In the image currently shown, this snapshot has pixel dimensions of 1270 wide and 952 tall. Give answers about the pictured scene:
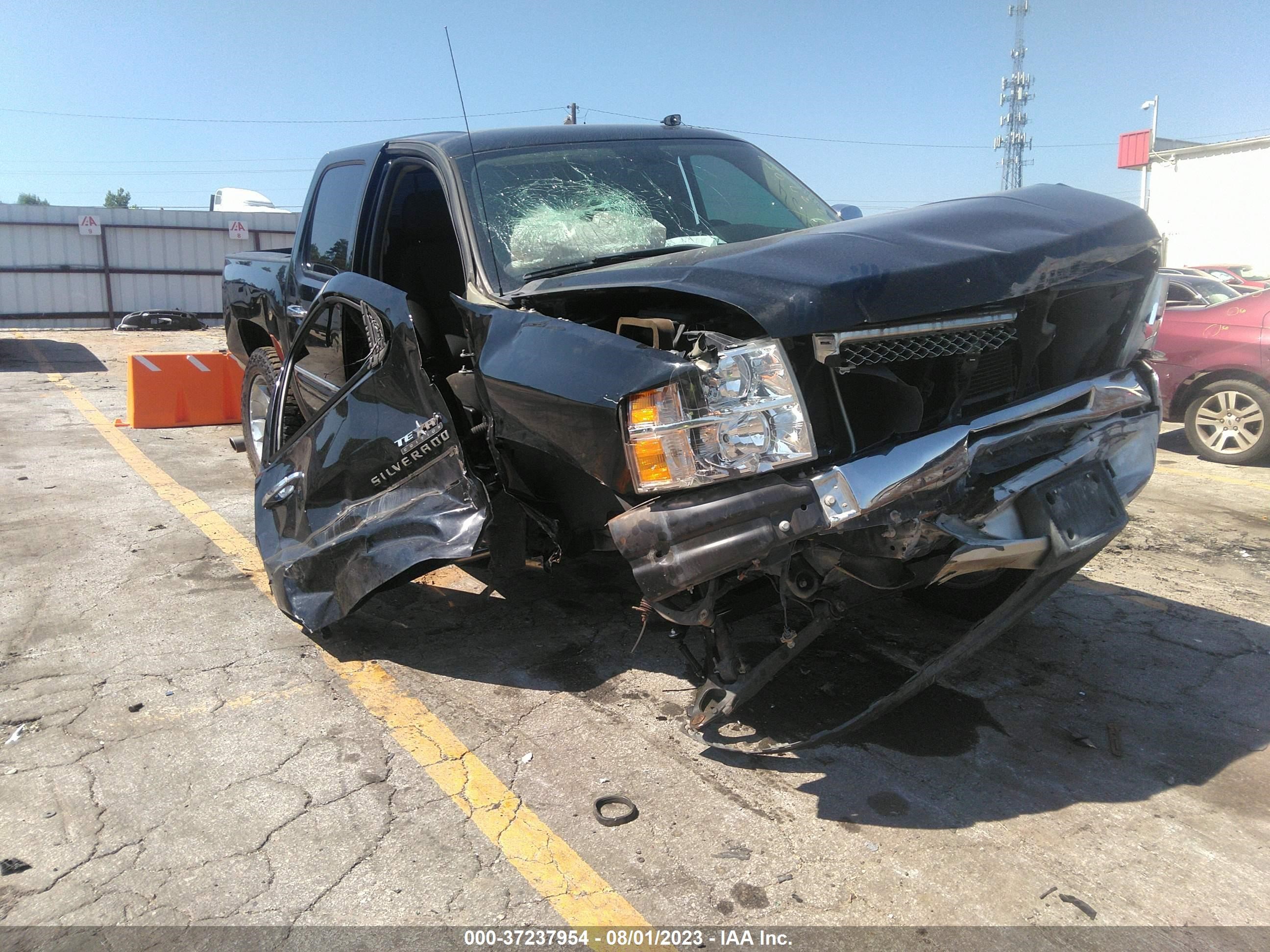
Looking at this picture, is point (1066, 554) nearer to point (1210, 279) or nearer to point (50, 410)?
point (50, 410)

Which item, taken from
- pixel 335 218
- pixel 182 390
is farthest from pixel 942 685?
pixel 182 390

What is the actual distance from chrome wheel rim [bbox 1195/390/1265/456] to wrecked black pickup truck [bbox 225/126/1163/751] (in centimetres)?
502

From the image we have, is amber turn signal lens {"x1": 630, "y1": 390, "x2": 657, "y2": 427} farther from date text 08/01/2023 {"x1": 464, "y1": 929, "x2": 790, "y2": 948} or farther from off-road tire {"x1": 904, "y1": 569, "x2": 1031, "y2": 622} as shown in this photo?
off-road tire {"x1": 904, "y1": 569, "x2": 1031, "y2": 622}

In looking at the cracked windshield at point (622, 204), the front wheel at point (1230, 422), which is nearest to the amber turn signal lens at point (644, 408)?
the cracked windshield at point (622, 204)

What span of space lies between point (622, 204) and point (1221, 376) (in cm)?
619

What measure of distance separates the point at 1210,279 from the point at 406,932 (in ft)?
44.2

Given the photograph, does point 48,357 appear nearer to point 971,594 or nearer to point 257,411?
point 257,411

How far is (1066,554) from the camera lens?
2768 millimetres

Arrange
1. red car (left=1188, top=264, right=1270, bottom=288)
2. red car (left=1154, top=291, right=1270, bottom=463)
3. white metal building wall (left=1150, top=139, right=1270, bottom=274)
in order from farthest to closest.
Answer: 1. white metal building wall (left=1150, top=139, right=1270, bottom=274)
2. red car (left=1188, top=264, right=1270, bottom=288)
3. red car (left=1154, top=291, right=1270, bottom=463)

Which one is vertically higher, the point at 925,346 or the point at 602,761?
the point at 925,346

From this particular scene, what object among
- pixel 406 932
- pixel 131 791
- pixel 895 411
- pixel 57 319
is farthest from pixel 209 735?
pixel 57 319

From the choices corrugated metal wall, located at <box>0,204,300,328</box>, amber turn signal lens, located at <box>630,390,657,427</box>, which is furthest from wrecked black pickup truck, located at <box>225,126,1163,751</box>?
corrugated metal wall, located at <box>0,204,300,328</box>

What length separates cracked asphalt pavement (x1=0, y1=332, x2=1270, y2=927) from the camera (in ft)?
8.05

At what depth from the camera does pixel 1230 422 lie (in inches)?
301
